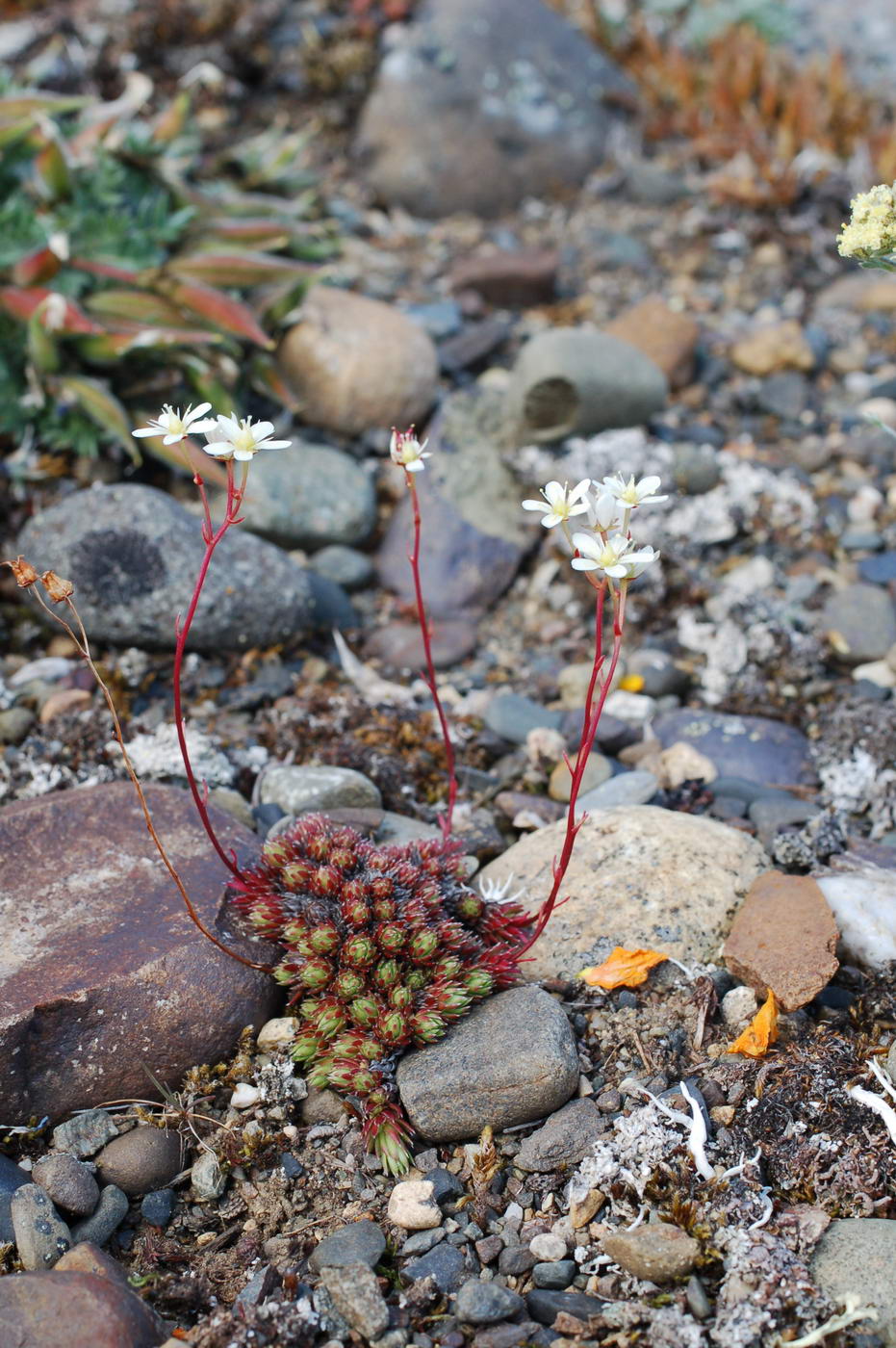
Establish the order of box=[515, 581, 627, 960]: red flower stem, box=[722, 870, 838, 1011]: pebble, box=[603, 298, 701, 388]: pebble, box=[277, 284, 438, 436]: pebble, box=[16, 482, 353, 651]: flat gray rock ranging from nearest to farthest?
1. box=[515, 581, 627, 960]: red flower stem
2. box=[722, 870, 838, 1011]: pebble
3. box=[16, 482, 353, 651]: flat gray rock
4. box=[277, 284, 438, 436]: pebble
5. box=[603, 298, 701, 388]: pebble

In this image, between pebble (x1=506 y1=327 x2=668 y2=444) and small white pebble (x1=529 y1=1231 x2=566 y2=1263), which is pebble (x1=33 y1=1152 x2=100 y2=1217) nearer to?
small white pebble (x1=529 y1=1231 x2=566 y2=1263)

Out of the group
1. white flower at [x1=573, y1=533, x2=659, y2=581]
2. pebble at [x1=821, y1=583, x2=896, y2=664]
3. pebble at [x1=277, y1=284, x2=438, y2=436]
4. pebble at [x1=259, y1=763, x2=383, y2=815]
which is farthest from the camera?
pebble at [x1=277, y1=284, x2=438, y2=436]

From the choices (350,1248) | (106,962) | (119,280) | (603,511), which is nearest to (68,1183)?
(106,962)

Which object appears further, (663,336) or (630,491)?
(663,336)

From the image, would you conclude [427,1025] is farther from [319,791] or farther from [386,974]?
[319,791]

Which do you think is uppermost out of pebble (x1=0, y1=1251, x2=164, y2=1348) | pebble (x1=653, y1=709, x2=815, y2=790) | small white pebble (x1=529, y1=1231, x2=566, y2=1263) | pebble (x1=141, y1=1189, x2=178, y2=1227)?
pebble (x1=0, y1=1251, x2=164, y2=1348)

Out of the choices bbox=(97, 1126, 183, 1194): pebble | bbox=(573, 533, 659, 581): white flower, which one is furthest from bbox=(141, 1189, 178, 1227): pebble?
bbox=(573, 533, 659, 581): white flower

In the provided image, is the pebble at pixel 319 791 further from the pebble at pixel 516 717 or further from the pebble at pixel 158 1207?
the pebble at pixel 158 1207
